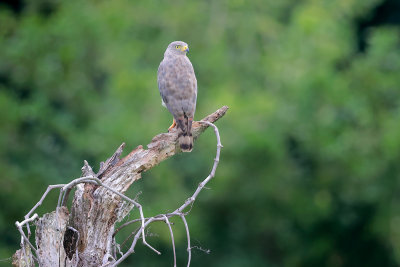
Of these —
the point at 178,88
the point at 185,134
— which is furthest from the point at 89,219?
the point at 178,88

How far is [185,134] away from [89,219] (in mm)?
1149

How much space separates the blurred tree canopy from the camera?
40.8 feet

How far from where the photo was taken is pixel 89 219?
11.9ft

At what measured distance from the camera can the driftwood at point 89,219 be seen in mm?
3432

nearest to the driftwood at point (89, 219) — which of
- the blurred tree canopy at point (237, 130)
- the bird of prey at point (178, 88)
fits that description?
the bird of prey at point (178, 88)

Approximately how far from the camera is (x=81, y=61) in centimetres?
1443

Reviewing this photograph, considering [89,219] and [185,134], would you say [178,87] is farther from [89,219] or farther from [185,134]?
[89,219]

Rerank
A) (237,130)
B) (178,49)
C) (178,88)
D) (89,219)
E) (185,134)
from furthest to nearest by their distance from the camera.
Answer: (237,130) < (178,49) < (178,88) < (185,134) < (89,219)

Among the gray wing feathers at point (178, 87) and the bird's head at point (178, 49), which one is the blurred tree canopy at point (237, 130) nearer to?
the bird's head at point (178, 49)

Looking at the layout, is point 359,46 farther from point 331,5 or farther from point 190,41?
point 190,41

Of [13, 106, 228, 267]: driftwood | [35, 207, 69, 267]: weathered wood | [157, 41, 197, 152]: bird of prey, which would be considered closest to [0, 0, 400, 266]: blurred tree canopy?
[157, 41, 197, 152]: bird of prey

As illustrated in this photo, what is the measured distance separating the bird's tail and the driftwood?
546 mm

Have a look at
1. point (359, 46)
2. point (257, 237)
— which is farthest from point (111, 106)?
point (359, 46)

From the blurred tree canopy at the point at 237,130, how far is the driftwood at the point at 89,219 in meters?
7.56
